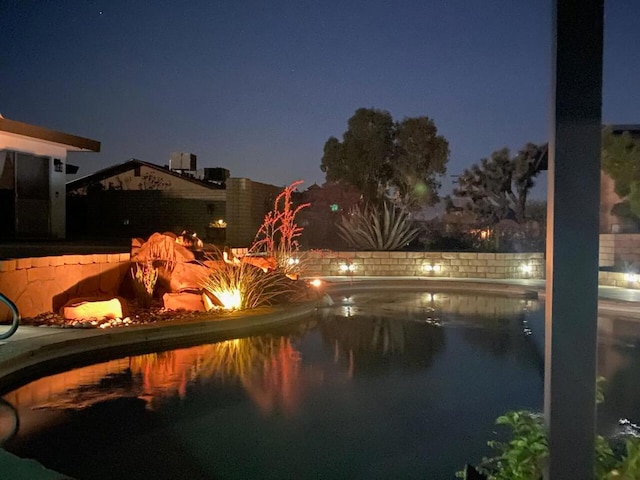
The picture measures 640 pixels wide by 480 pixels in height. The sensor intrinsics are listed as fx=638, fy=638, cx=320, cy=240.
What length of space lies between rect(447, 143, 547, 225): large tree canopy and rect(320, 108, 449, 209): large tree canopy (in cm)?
253

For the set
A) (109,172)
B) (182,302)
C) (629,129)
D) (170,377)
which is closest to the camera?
(170,377)

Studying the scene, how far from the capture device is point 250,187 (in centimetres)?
2222

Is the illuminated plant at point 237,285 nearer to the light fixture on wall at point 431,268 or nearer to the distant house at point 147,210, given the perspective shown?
the light fixture on wall at point 431,268

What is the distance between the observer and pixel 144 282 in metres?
11.3

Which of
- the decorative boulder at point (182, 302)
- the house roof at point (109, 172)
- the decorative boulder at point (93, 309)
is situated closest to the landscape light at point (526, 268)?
the decorative boulder at point (182, 302)

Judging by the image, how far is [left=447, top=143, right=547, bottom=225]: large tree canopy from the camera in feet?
97.8

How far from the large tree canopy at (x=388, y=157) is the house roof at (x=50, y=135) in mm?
11278

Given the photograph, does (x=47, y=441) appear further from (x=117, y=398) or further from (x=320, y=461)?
(x=320, y=461)

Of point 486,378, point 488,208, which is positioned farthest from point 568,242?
point 488,208

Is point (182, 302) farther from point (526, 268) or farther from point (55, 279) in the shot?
point (526, 268)

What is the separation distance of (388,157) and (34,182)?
1479cm

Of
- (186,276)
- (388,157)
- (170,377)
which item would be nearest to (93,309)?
(186,276)

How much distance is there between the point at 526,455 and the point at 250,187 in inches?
775

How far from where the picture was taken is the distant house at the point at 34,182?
58.3 feet
